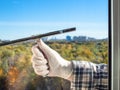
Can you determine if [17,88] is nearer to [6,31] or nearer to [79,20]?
[6,31]

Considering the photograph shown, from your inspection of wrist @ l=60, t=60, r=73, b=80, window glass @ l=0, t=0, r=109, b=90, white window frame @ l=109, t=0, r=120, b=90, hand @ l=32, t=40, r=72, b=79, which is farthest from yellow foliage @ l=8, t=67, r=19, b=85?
white window frame @ l=109, t=0, r=120, b=90

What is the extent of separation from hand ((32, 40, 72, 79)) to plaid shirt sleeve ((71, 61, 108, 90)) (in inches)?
1.9

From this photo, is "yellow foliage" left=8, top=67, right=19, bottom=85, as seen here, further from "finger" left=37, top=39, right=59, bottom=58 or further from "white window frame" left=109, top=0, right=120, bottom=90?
"white window frame" left=109, top=0, right=120, bottom=90

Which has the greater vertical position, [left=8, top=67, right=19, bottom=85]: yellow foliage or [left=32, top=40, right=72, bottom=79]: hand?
[left=32, top=40, right=72, bottom=79]: hand

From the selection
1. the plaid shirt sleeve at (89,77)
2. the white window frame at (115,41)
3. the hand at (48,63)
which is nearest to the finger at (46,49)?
the hand at (48,63)

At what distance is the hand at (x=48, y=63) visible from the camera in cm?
128

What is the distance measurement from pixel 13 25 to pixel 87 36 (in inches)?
17.4

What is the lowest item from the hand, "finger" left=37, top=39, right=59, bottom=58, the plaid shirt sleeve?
the plaid shirt sleeve

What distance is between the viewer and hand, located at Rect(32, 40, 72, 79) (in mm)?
1279

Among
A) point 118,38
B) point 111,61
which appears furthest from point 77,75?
point 118,38

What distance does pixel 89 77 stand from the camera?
50.5 inches

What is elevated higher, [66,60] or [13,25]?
[13,25]

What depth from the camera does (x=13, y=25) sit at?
4.17ft

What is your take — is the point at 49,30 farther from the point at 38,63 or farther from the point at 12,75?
the point at 12,75
